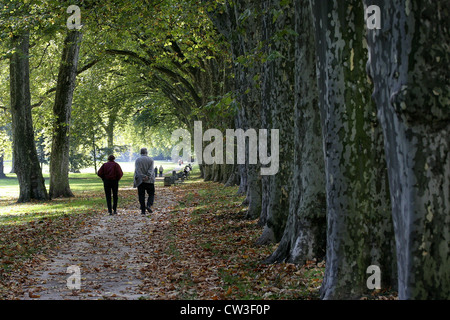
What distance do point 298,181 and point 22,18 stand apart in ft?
35.3

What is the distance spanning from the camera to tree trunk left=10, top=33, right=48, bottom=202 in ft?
74.3

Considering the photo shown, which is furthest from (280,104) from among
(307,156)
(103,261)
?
(103,261)

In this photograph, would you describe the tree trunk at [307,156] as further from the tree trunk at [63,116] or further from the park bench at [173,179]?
the park bench at [173,179]

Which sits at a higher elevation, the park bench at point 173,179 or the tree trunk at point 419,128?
the tree trunk at point 419,128

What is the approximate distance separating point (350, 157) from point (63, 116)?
20613mm

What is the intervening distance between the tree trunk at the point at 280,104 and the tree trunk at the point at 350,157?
12.9ft

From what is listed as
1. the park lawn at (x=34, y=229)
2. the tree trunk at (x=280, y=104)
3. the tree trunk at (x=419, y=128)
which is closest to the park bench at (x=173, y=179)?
the park lawn at (x=34, y=229)

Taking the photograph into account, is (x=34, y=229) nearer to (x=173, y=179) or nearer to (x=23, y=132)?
(x=23, y=132)

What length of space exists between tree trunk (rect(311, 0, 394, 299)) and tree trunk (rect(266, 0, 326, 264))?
1.88m

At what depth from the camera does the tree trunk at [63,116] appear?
78.2ft

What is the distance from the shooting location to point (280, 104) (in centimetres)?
980

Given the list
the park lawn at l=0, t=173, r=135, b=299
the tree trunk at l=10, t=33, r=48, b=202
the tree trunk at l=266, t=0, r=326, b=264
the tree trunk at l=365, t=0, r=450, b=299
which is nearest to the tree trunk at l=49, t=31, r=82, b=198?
the tree trunk at l=10, t=33, r=48, b=202
